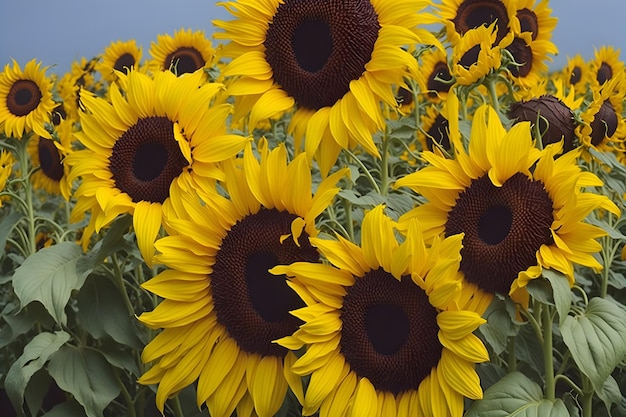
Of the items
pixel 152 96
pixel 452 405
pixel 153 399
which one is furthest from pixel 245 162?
pixel 153 399

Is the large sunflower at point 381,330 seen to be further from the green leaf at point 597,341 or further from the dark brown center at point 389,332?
the green leaf at point 597,341

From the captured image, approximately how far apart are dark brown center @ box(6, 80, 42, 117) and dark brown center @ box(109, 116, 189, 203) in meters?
1.00

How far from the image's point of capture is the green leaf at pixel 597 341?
91 centimetres

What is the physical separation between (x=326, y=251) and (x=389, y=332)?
15cm

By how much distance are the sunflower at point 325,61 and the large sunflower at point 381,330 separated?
17 cm

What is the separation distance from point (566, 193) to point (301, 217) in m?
0.35

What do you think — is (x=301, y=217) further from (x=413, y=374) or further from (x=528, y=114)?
(x=528, y=114)

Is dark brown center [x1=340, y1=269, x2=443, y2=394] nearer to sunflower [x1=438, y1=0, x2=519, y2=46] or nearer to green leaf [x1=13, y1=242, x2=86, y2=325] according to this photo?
green leaf [x1=13, y1=242, x2=86, y2=325]

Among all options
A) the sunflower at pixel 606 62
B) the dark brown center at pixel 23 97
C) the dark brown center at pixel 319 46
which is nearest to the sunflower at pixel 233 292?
the dark brown center at pixel 319 46

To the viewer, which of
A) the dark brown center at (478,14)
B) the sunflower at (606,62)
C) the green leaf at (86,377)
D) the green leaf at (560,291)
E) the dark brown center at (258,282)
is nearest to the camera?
the green leaf at (560,291)

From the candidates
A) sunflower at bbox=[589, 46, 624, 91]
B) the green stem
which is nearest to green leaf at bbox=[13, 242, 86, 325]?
the green stem

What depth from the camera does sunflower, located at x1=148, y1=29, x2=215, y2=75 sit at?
3023mm

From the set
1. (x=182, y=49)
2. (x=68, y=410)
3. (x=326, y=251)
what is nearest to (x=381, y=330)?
(x=326, y=251)

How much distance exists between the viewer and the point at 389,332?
958mm
